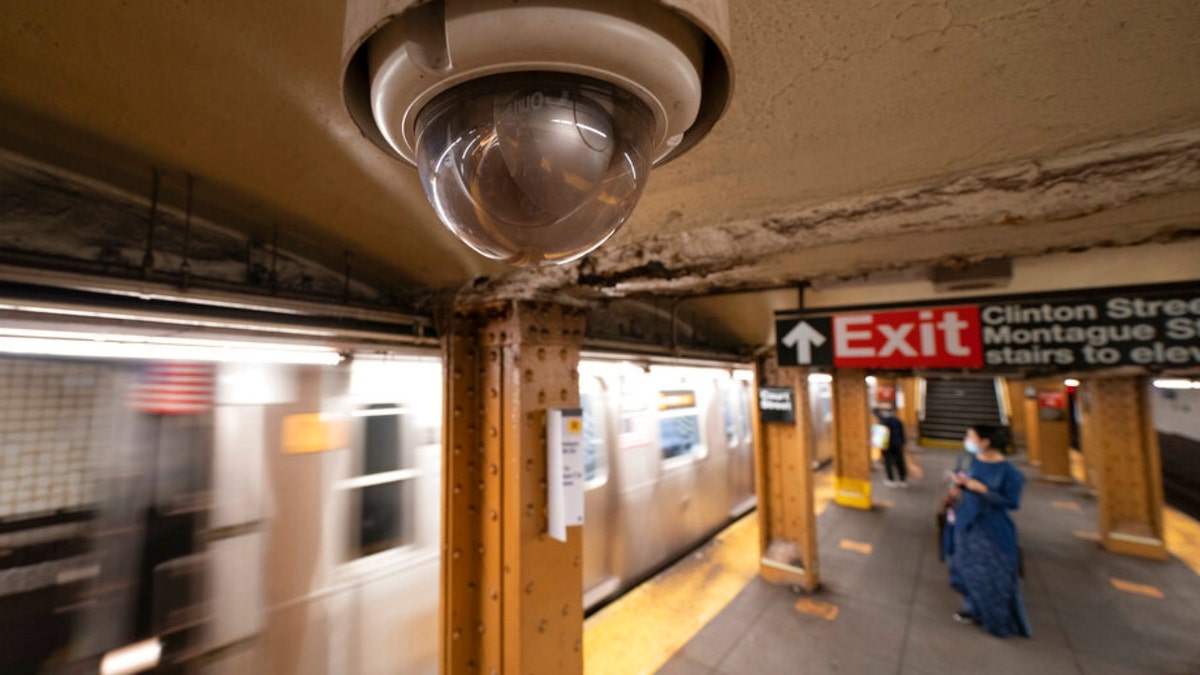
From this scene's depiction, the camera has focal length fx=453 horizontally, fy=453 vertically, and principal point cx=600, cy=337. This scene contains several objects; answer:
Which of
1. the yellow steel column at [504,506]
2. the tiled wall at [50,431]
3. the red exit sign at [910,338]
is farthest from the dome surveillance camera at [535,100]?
the tiled wall at [50,431]

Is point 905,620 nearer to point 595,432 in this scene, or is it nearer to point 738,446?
point 595,432

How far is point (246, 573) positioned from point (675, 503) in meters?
5.19

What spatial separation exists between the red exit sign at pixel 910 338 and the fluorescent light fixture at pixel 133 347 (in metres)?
3.14

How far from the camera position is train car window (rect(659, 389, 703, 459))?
6730mm

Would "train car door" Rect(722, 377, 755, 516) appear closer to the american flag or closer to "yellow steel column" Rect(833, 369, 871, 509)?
"yellow steel column" Rect(833, 369, 871, 509)

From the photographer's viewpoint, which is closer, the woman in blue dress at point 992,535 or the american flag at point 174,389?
the american flag at point 174,389

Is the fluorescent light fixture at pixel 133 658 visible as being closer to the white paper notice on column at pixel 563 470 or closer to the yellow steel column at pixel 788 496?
the white paper notice on column at pixel 563 470

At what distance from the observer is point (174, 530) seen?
2.48 m

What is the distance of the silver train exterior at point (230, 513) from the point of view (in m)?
2.15

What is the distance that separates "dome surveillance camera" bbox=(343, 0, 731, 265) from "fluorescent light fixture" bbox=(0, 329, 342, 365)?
7.30ft

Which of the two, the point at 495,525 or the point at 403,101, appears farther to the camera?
the point at 495,525

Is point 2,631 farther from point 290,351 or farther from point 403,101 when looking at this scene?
point 403,101

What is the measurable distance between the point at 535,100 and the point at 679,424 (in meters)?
6.94

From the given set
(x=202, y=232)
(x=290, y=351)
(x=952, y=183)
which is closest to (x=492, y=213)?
(x=952, y=183)
